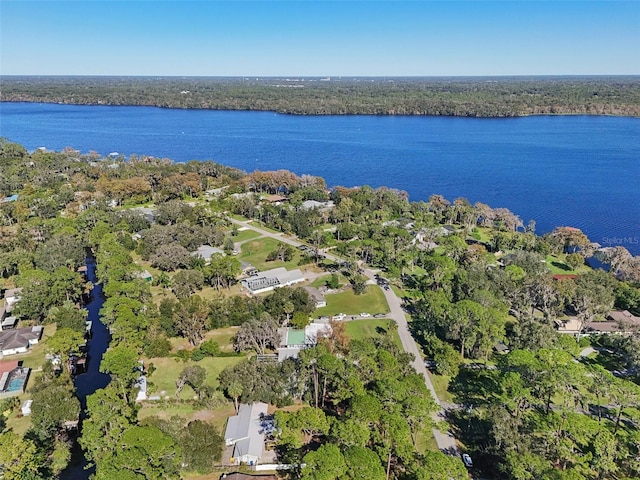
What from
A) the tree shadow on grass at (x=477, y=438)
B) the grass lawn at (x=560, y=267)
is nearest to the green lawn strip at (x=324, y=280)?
the tree shadow on grass at (x=477, y=438)

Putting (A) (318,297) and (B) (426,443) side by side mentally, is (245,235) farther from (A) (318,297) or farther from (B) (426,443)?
(B) (426,443)

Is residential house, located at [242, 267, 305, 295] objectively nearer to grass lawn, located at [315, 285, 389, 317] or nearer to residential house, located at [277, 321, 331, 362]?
grass lawn, located at [315, 285, 389, 317]

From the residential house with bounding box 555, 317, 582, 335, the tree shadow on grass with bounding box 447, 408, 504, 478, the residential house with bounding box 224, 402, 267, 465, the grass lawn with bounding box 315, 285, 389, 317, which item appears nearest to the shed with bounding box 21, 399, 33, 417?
the residential house with bounding box 224, 402, 267, 465

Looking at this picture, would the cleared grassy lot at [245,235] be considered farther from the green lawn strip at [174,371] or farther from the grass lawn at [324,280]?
the green lawn strip at [174,371]

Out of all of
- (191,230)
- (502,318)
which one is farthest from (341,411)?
(191,230)

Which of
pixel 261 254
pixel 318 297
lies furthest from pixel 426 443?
pixel 261 254

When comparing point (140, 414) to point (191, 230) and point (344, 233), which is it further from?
point (344, 233)
